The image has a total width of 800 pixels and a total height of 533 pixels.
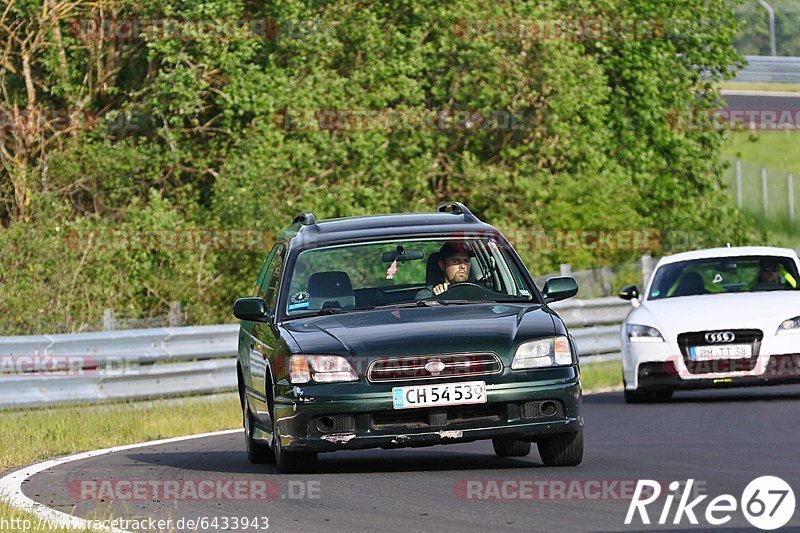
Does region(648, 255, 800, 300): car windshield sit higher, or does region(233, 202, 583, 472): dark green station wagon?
region(233, 202, 583, 472): dark green station wagon

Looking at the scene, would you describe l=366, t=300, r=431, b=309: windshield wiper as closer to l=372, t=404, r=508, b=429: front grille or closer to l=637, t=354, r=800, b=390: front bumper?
l=372, t=404, r=508, b=429: front grille

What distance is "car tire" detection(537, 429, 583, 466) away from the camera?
10.4 m

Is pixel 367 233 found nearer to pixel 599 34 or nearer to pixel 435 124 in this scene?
pixel 435 124

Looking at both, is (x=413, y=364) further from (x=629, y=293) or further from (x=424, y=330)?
(x=629, y=293)

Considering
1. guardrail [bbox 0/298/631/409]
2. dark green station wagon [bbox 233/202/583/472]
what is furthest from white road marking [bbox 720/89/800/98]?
dark green station wagon [bbox 233/202/583/472]

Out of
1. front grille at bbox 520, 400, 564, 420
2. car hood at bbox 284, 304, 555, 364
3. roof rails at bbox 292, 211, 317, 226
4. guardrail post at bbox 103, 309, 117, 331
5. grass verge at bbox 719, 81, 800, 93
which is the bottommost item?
grass verge at bbox 719, 81, 800, 93

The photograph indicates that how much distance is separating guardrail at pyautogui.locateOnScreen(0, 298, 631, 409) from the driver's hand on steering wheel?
7.13 metres

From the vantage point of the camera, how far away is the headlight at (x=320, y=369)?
1003cm

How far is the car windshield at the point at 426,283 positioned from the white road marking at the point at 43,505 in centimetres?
208

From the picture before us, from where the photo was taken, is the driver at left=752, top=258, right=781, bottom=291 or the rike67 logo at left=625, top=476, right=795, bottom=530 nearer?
the rike67 logo at left=625, top=476, right=795, bottom=530

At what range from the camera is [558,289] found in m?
11.2

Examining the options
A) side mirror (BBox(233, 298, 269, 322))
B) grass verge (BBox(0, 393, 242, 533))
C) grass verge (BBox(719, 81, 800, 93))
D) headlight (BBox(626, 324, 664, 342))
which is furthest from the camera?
grass verge (BBox(719, 81, 800, 93))

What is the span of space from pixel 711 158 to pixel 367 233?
90.6 feet

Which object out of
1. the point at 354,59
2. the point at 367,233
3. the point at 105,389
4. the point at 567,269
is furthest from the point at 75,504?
the point at 354,59
